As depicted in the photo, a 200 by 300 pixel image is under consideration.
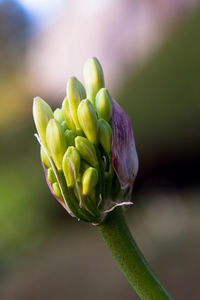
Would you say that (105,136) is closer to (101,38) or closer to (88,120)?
(88,120)

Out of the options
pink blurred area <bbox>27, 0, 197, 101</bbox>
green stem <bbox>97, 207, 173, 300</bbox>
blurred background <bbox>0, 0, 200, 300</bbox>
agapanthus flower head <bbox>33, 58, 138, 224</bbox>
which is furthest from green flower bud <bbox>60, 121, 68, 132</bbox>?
pink blurred area <bbox>27, 0, 197, 101</bbox>

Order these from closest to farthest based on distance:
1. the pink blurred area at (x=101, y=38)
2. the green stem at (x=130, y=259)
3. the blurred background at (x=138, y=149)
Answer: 1. the green stem at (x=130, y=259)
2. the blurred background at (x=138, y=149)
3. the pink blurred area at (x=101, y=38)

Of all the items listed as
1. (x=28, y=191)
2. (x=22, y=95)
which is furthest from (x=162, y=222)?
(x=22, y=95)

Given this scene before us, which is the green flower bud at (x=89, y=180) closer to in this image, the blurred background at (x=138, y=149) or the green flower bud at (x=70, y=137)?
the green flower bud at (x=70, y=137)

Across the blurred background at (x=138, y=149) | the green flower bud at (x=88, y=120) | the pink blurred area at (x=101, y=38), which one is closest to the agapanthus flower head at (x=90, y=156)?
the green flower bud at (x=88, y=120)

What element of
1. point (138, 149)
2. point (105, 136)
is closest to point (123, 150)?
point (105, 136)

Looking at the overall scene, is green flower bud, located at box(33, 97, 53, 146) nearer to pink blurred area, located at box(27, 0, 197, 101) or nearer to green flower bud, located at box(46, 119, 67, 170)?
green flower bud, located at box(46, 119, 67, 170)
